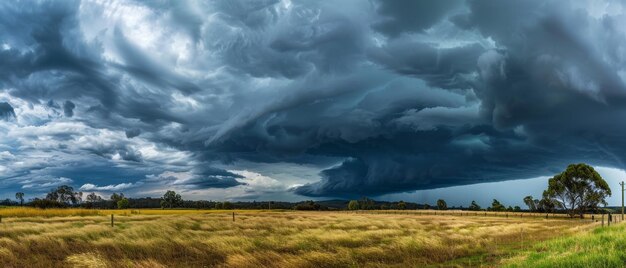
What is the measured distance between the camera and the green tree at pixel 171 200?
564 ft

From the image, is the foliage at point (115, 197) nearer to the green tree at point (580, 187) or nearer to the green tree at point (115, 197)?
the green tree at point (115, 197)

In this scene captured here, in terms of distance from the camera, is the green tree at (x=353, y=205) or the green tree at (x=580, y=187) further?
the green tree at (x=353, y=205)

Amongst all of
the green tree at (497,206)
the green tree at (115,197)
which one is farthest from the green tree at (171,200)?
the green tree at (497,206)

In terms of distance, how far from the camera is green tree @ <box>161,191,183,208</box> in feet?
564

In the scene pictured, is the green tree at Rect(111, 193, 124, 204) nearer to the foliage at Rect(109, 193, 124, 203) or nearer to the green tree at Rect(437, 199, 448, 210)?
the foliage at Rect(109, 193, 124, 203)

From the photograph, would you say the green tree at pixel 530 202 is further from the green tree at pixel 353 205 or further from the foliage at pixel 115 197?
the foliage at pixel 115 197

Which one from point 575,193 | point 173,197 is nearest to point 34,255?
point 575,193

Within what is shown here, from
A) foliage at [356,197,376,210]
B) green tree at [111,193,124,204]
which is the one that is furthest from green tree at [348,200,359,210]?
green tree at [111,193,124,204]

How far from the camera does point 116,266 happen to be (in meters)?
16.6

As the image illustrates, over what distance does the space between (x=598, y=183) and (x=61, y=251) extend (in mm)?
97006

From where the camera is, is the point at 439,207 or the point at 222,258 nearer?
the point at 222,258

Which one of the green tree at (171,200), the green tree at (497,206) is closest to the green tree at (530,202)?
the green tree at (497,206)

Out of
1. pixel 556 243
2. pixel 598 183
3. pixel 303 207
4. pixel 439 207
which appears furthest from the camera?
pixel 439 207

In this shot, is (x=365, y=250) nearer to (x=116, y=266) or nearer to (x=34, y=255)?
(x=116, y=266)
